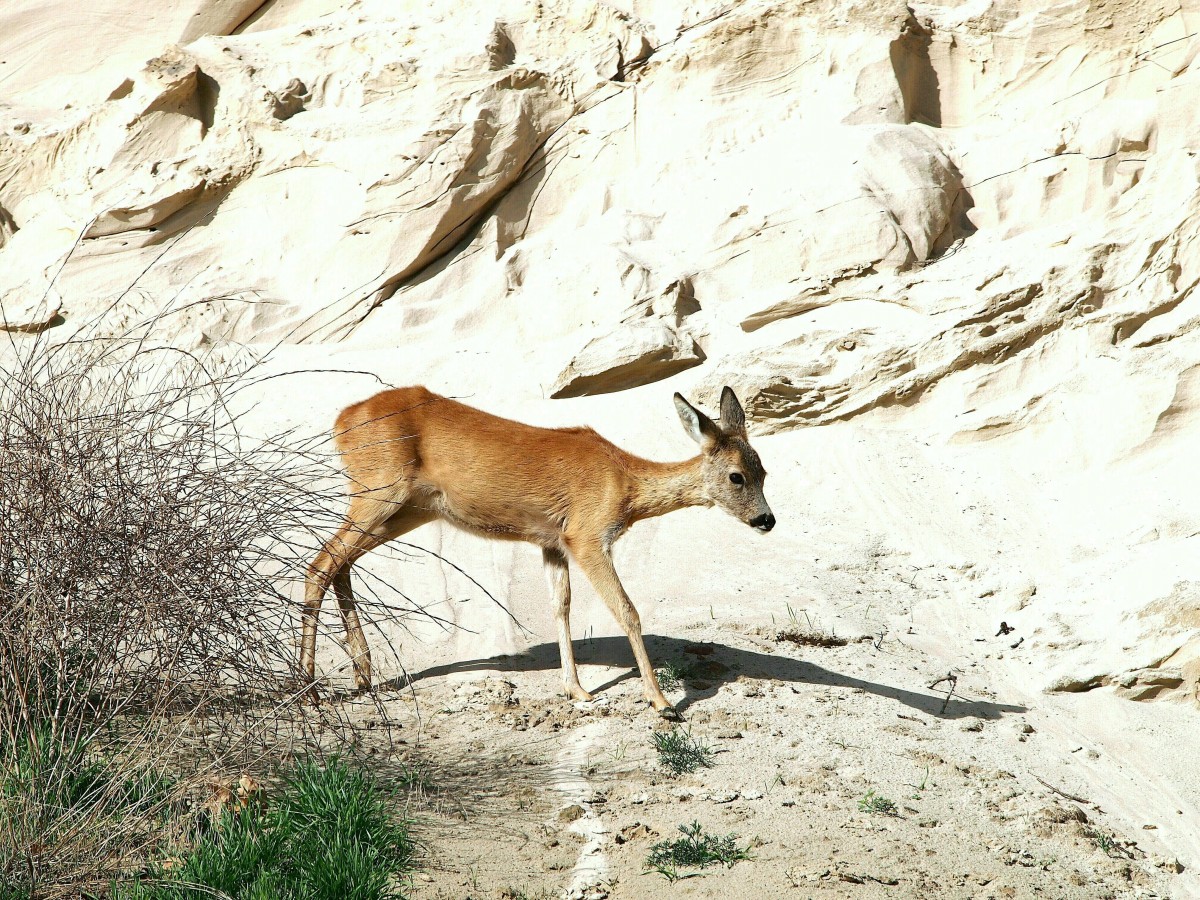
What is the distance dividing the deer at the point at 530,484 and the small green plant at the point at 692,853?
2.30 metres

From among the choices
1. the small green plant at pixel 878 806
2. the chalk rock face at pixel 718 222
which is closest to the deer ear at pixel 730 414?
the chalk rock face at pixel 718 222

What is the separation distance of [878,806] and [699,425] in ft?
10.3

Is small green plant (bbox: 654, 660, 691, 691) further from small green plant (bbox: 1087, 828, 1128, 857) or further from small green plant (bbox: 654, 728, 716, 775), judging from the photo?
small green plant (bbox: 1087, 828, 1128, 857)

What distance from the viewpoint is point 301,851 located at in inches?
181

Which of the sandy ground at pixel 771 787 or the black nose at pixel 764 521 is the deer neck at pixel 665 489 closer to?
the black nose at pixel 764 521

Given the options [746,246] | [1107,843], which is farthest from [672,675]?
[746,246]

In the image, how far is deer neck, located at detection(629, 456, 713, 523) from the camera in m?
8.02

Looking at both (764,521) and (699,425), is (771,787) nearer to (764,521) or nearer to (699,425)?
(764,521)

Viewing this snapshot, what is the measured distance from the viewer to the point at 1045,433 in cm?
1030

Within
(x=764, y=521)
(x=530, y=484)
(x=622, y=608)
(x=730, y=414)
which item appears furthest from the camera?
(x=730, y=414)

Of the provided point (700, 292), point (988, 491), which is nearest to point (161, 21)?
point (700, 292)

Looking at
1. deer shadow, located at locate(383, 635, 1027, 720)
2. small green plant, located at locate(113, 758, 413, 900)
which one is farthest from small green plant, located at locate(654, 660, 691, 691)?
small green plant, located at locate(113, 758, 413, 900)

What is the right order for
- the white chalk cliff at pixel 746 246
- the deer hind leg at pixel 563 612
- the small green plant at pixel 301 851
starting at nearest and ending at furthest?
the small green plant at pixel 301 851 < the deer hind leg at pixel 563 612 < the white chalk cliff at pixel 746 246

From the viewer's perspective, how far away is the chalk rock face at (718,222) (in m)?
10.0
